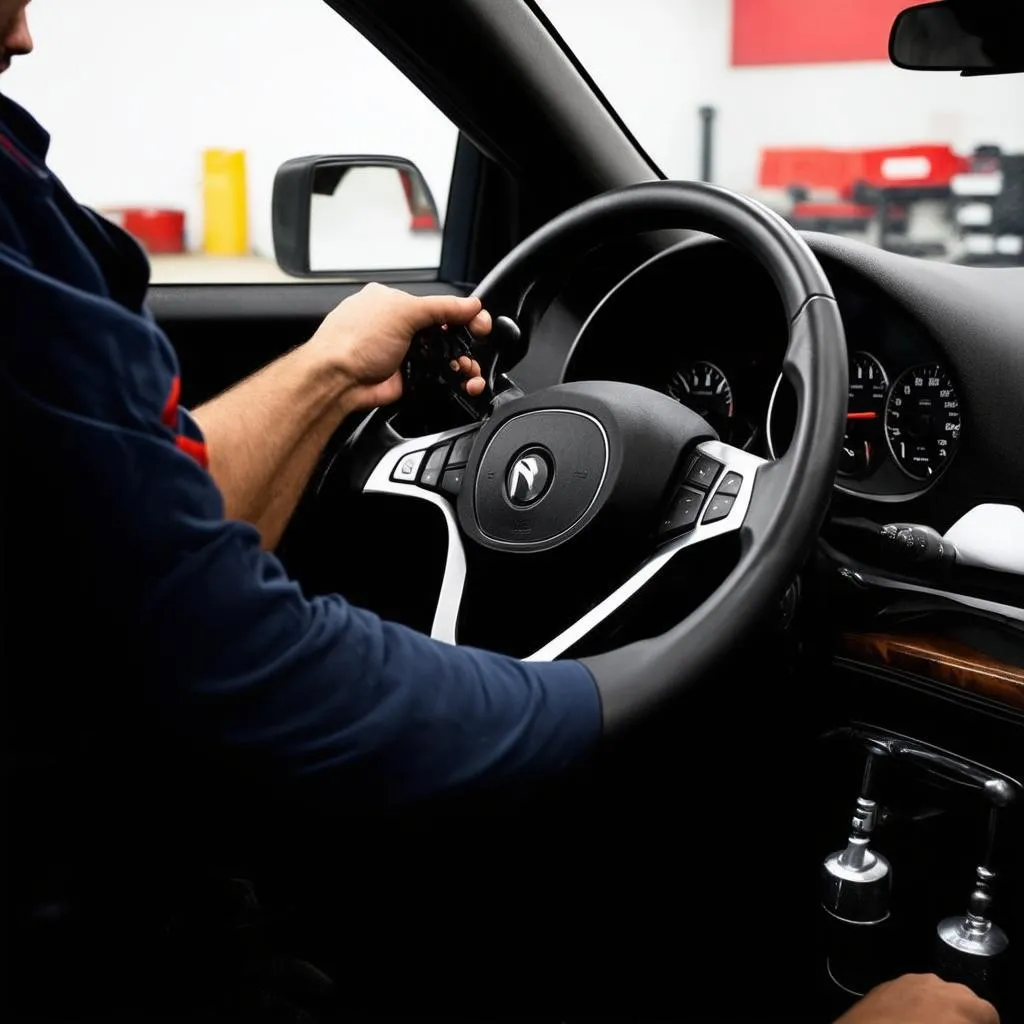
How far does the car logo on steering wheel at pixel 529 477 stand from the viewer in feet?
3.97

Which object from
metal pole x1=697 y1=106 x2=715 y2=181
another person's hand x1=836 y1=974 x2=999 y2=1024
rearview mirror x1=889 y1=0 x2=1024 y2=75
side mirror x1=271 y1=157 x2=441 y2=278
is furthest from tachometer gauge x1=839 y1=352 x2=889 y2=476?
metal pole x1=697 y1=106 x2=715 y2=181

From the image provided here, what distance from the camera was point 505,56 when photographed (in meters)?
1.77

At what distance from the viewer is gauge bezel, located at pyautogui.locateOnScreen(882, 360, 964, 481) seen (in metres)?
1.46

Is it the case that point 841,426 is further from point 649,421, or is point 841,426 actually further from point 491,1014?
point 491,1014

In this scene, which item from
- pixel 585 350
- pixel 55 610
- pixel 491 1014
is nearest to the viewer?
pixel 55 610

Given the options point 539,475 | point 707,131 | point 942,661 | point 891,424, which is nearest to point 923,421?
point 891,424

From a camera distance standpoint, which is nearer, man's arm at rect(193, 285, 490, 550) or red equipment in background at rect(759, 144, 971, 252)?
man's arm at rect(193, 285, 490, 550)

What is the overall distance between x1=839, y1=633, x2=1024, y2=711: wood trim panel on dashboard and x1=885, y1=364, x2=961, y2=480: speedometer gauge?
21 cm

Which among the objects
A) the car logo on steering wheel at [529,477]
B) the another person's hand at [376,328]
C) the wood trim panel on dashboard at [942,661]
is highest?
the another person's hand at [376,328]

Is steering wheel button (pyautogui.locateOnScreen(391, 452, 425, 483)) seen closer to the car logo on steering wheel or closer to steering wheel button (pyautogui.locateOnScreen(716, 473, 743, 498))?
the car logo on steering wheel

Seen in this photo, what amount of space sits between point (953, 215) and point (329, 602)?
1200 centimetres

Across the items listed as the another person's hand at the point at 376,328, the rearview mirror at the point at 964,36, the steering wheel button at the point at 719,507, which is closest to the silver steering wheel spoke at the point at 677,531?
the steering wheel button at the point at 719,507

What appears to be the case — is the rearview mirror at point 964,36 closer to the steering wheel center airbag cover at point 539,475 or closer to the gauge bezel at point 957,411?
the gauge bezel at point 957,411

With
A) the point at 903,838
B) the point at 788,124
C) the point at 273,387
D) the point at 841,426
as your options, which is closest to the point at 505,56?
the point at 273,387
